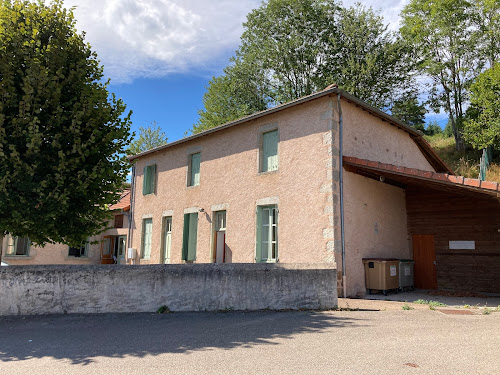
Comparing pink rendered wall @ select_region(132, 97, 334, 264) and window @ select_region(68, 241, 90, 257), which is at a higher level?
pink rendered wall @ select_region(132, 97, 334, 264)

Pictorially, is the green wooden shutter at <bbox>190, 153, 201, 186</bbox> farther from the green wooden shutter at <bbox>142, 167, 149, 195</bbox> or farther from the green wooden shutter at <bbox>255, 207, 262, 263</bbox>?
the green wooden shutter at <bbox>255, 207, 262, 263</bbox>

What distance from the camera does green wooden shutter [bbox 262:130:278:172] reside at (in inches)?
469

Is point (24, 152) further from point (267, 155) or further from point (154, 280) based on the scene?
point (267, 155)

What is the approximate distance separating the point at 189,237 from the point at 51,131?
720cm

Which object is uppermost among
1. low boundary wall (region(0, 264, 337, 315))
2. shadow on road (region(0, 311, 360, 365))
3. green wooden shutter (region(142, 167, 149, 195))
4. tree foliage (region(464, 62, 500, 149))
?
tree foliage (region(464, 62, 500, 149))

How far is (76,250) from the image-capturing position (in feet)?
67.2

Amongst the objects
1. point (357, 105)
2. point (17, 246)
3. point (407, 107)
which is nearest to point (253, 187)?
point (357, 105)

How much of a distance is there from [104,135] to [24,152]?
5.10ft

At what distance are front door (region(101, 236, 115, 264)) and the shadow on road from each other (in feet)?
47.5

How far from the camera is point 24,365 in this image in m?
4.55

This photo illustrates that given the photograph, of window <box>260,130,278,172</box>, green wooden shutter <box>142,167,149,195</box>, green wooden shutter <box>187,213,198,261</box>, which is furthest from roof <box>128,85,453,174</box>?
green wooden shutter <box>187,213,198,261</box>

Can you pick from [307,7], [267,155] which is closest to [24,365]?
[267,155]

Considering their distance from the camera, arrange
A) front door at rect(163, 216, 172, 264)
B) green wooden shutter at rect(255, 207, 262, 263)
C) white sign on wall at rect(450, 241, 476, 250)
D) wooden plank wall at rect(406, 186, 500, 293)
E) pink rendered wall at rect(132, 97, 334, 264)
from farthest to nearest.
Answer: front door at rect(163, 216, 172, 264)
green wooden shutter at rect(255, 207, 262, 263)
white sign on wall at rect(450, 241, 476, 250)
wooden plank wall at rect(406, 186, 500, 293)
pink rendered wall at rect(132, 97, 334, 264)

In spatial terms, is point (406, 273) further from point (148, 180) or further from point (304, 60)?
point (304, 60)
